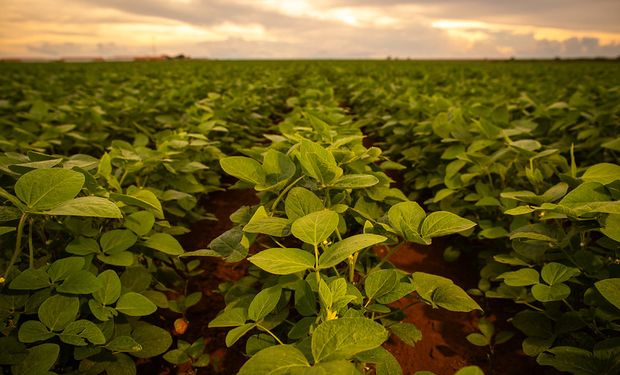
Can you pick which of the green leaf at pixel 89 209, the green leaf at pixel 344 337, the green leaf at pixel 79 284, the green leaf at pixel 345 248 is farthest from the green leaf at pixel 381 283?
the green leaf at pixel 79 284

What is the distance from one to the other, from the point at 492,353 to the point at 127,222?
1.84 metres

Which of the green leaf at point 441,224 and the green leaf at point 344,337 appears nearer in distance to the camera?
the green leaf at point 344,337

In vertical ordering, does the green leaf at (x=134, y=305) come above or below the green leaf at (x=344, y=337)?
below

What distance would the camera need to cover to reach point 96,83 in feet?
32.6

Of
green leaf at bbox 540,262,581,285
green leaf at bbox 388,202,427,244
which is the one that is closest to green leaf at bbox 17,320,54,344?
green leaf at bbox 388,202,427,244

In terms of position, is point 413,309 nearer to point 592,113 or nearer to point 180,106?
point 592,113

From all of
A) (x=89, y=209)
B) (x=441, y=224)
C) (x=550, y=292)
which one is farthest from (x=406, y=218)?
(x=89, y=209)

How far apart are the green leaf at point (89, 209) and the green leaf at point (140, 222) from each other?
43 centimetres

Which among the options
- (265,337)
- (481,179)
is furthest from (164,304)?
(481,179)

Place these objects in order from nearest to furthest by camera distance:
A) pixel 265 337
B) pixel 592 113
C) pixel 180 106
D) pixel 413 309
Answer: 1. pixel 265 337
2. pixel 413 309
3. pixel 592 113
4. pixel 180 106

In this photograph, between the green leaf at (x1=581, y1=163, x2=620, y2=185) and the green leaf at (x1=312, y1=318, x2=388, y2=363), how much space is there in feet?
4.22

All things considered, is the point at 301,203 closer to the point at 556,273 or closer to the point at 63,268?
the point at 63,268

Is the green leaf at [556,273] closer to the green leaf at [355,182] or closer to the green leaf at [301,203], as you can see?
the green leaf at [355,182]

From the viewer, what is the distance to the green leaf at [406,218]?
104cm
